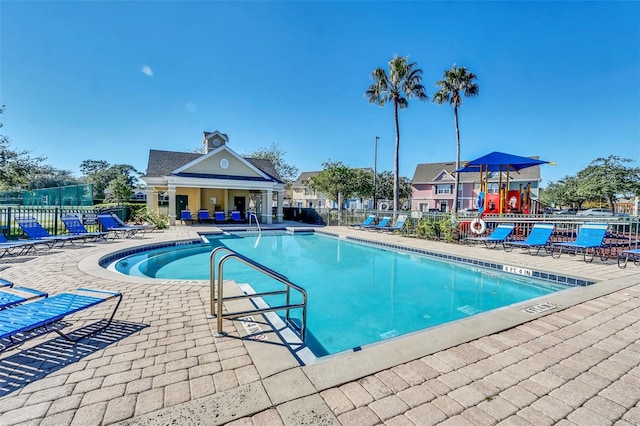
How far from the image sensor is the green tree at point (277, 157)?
4528 cm

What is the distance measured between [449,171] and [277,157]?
25379mm

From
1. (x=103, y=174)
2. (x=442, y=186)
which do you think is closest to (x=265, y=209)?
(x=442, y=186)

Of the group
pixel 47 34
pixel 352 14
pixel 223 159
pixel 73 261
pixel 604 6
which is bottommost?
pixel 73 261

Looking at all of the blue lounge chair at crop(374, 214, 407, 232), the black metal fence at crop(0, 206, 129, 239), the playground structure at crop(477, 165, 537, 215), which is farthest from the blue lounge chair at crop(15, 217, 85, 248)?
the playground structure at crop(477, 165, 537, 215)

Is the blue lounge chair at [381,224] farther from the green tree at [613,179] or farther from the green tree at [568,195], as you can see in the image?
the green tree at [568,195]

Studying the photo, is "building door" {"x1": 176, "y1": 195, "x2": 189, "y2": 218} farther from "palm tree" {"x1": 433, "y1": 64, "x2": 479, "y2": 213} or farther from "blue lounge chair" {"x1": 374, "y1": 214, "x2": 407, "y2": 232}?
"palm tree" {"x1": 433, "y1": 64, "x2": 479, "y2": 213}

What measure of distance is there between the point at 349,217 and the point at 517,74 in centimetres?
1279

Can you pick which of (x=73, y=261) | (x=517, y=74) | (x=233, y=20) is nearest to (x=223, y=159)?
(x=233, y=20)

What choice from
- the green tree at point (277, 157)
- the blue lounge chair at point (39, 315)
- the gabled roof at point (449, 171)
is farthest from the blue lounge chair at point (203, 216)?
the gabled roof at point (449, 171)

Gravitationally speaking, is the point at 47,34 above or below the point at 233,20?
below

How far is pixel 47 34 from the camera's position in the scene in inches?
466

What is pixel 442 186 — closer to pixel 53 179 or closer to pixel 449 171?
pixel 449 171

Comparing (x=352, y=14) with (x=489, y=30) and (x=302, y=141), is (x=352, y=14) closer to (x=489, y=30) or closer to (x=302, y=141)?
(x=489, y=30)

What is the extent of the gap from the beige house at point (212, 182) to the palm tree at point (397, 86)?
907cm
